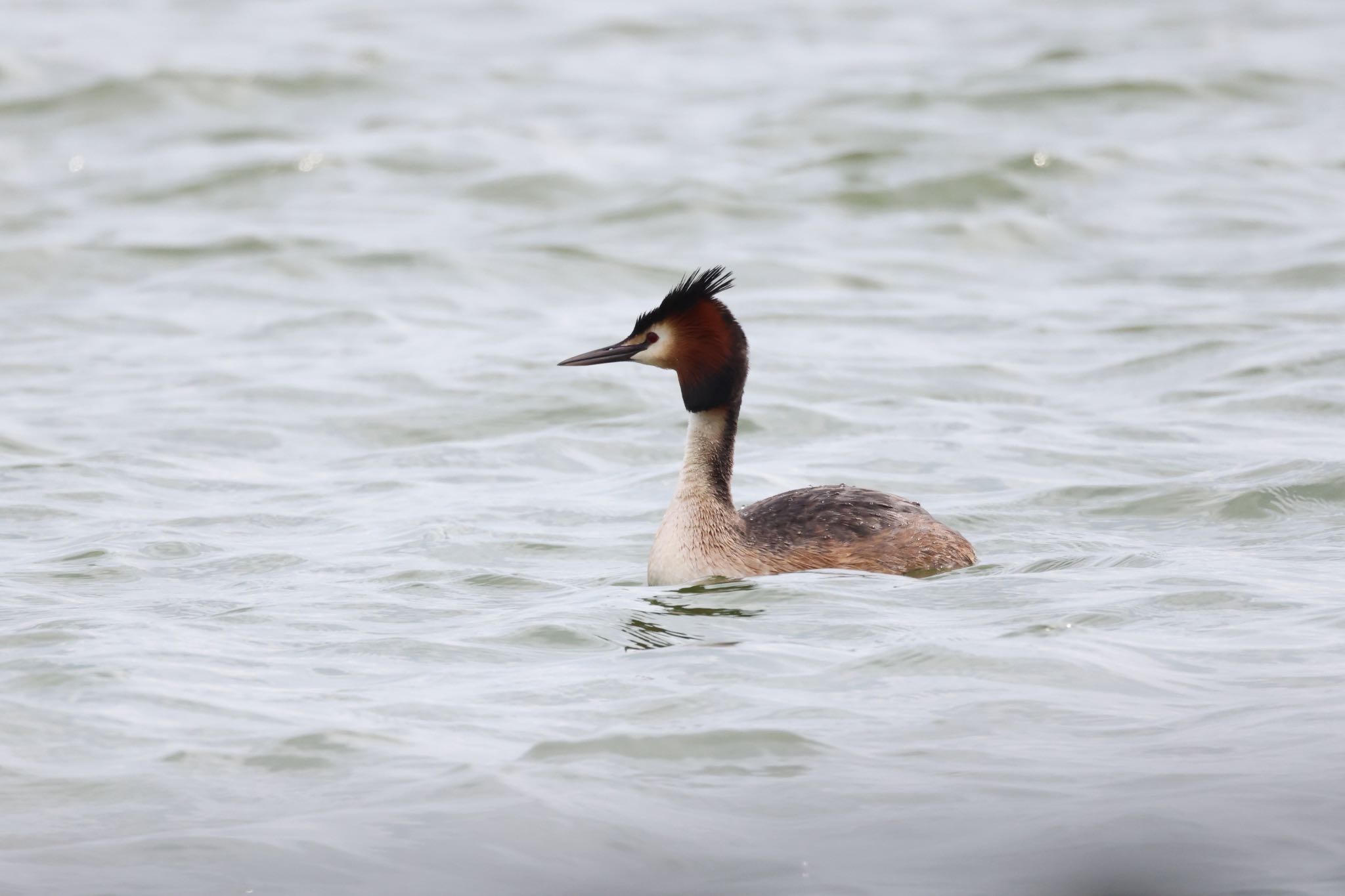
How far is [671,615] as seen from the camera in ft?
25.6

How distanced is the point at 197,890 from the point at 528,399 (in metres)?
7.63

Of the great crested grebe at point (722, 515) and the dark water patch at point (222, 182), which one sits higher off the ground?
the dark water patch at point (222, 182)

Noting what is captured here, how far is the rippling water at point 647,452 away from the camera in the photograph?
570cm

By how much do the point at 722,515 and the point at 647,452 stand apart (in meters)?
3.38

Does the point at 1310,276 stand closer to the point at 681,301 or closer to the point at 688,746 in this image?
the point at 681,301

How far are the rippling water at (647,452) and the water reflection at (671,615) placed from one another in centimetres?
4

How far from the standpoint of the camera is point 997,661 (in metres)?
6.94

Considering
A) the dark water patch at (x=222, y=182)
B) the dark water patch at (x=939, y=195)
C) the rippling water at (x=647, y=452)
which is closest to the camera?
the rippling water at (x=647, y=452)

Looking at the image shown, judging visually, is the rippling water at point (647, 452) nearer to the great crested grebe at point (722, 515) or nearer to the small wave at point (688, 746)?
the small wave at point (688, 746)

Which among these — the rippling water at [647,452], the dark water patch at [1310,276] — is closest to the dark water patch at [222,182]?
the rippling water at [647,452]

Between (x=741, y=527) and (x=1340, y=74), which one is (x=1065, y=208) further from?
(x=741, y=527)

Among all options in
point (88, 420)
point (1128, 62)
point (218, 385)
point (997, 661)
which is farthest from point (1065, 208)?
point (997, 661)

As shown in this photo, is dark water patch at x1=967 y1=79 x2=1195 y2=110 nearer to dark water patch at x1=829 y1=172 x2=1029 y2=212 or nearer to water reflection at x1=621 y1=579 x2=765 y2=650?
dark water patch at x1=829 y1=172 x2=1029 y2=212

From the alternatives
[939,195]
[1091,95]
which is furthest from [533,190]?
[1091,95]
